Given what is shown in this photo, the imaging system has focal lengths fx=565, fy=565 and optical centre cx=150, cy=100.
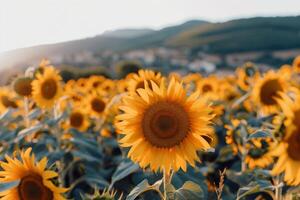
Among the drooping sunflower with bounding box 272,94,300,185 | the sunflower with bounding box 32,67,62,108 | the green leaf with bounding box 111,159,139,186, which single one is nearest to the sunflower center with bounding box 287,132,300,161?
the drooping sunflower with bounding box 272,94,300,185

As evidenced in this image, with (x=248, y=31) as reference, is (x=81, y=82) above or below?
above

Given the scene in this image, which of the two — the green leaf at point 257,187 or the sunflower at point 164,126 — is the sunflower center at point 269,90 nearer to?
the green leaf at point 257,187

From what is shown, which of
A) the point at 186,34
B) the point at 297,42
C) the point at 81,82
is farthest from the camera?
the point at 186,34

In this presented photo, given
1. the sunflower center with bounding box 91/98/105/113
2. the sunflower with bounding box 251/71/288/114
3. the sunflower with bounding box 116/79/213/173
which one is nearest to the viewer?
the sunflower with bounding box 116/79/213/173

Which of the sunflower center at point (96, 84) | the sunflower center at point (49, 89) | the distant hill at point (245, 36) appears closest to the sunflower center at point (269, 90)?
the sunflower center at point (49, 89)

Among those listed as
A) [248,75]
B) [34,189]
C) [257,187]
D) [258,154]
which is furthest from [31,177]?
[248,75]

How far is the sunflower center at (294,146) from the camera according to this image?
2557 mm

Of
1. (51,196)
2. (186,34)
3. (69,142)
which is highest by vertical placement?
(51,196)

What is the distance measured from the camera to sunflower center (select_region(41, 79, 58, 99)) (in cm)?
594

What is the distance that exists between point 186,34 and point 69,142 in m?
81.0

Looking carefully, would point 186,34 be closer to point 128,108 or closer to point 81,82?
point 81,82

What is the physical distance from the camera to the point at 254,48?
64250 millimetres

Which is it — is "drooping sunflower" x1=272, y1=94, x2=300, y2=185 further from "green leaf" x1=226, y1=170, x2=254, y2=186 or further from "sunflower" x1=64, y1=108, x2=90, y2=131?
"sunflower" x1=64, y1=108, x2=90, y2=131

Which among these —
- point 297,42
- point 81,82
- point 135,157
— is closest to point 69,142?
point 135,157
